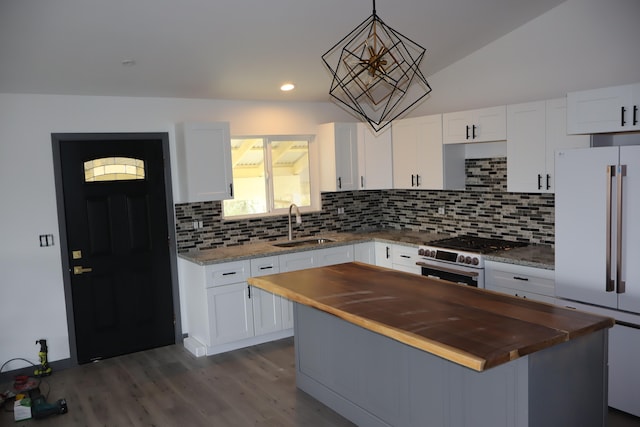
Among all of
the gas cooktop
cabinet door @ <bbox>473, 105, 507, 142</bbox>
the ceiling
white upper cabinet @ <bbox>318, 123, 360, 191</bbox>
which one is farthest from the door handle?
cabinet door @ <bbox>473, 105, 507, 142</bbox>

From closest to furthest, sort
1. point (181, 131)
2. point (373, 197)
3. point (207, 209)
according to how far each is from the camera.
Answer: point (181, 131) → point (207, 209) → point (373, 197)

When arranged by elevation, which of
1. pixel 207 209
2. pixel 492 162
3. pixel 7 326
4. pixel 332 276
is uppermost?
pixel 492 162

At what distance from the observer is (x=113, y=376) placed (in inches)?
187

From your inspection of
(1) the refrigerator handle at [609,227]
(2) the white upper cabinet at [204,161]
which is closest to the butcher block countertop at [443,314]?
(1) the refrigerator handle at [609,227]

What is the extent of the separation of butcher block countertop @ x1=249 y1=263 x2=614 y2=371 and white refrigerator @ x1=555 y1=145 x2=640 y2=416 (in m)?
1.02

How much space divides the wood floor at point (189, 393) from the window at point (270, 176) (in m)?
1.56

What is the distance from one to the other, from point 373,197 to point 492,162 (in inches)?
73.7

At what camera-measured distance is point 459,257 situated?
4.95 metres

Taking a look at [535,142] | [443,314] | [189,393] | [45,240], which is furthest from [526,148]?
[45,240]

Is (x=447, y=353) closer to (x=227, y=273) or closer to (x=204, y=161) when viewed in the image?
(x=227, y=273)

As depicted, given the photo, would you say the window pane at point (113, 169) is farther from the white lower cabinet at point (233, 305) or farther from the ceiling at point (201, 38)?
the white lower cabinet at point (233, 305)

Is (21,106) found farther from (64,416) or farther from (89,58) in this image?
(64,416)

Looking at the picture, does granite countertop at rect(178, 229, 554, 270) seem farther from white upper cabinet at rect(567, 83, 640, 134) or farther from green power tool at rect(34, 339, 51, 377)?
green power tool at rect(34, 339, 51, 377)

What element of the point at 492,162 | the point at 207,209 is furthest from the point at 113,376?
the point at 492,162
